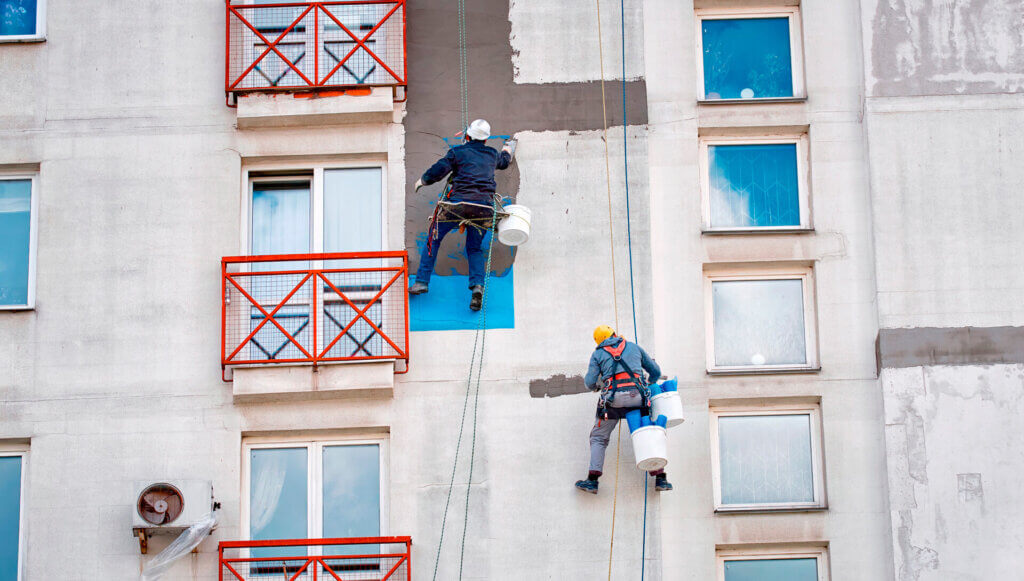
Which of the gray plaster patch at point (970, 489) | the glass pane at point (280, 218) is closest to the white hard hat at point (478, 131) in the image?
the glass pane at point (280, 218)

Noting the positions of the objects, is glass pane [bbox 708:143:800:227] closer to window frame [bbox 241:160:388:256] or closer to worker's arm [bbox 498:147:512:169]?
worker's arm [bbox 498:147:512:169]

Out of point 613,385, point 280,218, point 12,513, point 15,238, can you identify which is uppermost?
point 280,218

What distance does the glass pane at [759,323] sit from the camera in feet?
A: 57.4

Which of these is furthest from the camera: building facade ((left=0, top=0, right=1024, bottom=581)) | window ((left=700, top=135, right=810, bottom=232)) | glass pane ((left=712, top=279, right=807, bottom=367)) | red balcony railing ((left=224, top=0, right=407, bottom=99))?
red balcony railing ((left=224, top=0, right=407, bottom=99))

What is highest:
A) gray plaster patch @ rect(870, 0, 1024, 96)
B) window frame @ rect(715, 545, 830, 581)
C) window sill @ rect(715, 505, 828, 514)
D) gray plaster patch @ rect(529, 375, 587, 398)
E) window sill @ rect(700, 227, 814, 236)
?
gray plaster patch @ rect(870, 0, 1024, 96)

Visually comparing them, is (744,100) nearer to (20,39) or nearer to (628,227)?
(628,227)

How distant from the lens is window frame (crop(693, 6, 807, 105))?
18.2 meters

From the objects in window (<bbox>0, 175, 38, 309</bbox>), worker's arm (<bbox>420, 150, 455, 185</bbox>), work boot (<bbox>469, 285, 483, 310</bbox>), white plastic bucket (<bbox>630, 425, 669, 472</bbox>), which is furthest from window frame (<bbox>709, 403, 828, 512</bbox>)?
window (<bbox>0, 175, 38, 309</bbox>)

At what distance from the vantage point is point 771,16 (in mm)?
18516

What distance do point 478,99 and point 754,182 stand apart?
10.8ft

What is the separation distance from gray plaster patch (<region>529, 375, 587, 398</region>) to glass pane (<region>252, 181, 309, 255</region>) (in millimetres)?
3136

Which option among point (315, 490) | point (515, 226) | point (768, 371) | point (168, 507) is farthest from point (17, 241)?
point (768, 371)

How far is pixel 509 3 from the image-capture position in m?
18.5

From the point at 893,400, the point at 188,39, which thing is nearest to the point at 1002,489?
the point at 893,400
